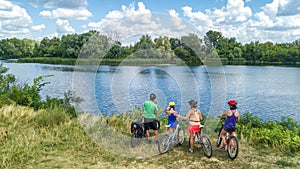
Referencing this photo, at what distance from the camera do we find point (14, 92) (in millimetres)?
10453

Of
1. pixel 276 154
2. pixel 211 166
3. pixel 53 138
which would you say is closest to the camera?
pixel 211 166

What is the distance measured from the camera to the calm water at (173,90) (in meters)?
8.30

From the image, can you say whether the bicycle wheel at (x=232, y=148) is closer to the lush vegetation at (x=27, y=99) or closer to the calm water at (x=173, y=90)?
the calm water at (x=173, y=90)

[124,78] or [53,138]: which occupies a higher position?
[124,78]

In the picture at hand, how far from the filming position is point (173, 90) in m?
15.5

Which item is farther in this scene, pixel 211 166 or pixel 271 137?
pixel 271 137

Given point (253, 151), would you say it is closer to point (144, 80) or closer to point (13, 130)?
point (13, 130)

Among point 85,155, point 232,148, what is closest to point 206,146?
point 232,148

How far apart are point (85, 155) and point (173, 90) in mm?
10411

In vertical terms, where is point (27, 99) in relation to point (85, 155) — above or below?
above

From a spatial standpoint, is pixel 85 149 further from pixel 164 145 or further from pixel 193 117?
pixel 193 117

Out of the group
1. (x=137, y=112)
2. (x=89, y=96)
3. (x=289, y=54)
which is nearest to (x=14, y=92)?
(x=89, y=96)

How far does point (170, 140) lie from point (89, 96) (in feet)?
17.2

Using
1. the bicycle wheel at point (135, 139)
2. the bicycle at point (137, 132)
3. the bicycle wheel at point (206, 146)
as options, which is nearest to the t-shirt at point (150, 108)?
the bicycle at point (137, 132)
